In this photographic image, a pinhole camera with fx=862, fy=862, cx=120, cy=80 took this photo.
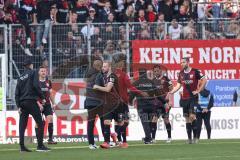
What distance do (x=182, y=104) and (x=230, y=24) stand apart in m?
8.12

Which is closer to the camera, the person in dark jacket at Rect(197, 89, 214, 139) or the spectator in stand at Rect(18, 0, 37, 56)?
the person in dark jacket at Rect(197, 89, 214, 139)

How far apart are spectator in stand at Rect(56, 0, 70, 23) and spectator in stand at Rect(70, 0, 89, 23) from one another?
265 millimetres

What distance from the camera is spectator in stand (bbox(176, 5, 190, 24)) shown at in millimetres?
32119

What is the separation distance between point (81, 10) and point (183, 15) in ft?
12.8

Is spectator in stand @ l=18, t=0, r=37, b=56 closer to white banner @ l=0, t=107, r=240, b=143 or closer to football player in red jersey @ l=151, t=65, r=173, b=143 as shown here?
white banner @ l=0, t=107, r=240, b=143

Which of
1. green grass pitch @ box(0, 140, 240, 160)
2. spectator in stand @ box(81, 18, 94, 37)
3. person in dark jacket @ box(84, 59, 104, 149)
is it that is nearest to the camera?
green grass pitch @ box(0, 140, 240, 160)

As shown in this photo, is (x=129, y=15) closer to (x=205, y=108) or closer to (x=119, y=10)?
(x=119, y=10)

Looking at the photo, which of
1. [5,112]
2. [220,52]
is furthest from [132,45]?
[5,112]

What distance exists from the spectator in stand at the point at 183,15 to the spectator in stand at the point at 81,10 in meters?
3.53

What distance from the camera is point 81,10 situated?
31281 millimetres

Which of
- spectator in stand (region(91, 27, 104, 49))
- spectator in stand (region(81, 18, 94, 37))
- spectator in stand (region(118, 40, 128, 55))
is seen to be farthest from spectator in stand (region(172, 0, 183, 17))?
spectator in stand (region(81, 18, 94, 37))

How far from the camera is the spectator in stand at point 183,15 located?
105ft

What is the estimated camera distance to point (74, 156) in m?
19.2

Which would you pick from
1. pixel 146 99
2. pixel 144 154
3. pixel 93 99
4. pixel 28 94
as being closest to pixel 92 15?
pixel 146 99
